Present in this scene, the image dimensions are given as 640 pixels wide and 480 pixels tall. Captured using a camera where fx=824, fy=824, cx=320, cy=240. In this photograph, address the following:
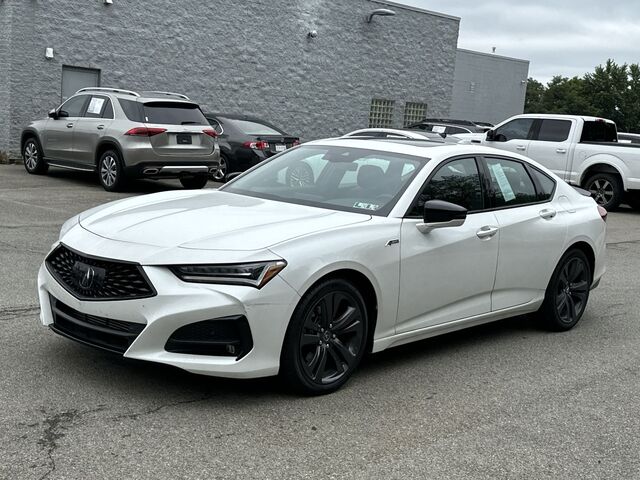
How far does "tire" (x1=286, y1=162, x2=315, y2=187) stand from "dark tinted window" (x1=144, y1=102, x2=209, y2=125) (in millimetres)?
8689

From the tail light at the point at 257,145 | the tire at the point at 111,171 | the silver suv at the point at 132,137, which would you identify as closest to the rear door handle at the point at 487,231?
the silver suv at the point at 132,137

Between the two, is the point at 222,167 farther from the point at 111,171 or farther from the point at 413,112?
the point at 413,112

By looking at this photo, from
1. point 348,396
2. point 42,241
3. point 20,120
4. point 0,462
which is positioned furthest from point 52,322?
point 20,120

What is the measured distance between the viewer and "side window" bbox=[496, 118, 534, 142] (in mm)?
18453

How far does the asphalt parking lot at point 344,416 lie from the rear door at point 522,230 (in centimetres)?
46

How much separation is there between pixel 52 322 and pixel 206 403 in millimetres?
1085

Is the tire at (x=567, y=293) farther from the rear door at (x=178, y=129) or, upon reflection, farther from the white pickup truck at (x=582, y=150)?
the white pickup truck at (x=582, y=150)

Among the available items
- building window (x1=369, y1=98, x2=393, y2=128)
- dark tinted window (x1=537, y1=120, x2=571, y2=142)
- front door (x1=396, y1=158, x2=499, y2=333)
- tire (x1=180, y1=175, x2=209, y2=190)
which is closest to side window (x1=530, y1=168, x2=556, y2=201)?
front door (x1=396, y1=158, x2=499, y2=333)

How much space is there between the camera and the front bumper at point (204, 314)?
4.31 meters

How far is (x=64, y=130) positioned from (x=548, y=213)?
11.2m

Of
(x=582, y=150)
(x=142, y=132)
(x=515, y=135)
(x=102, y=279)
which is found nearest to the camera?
(x=102, y=279)

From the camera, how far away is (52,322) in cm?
488

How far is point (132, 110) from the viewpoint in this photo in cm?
1433

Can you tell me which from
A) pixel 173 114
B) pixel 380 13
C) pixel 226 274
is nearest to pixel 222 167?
pixel 173 114
